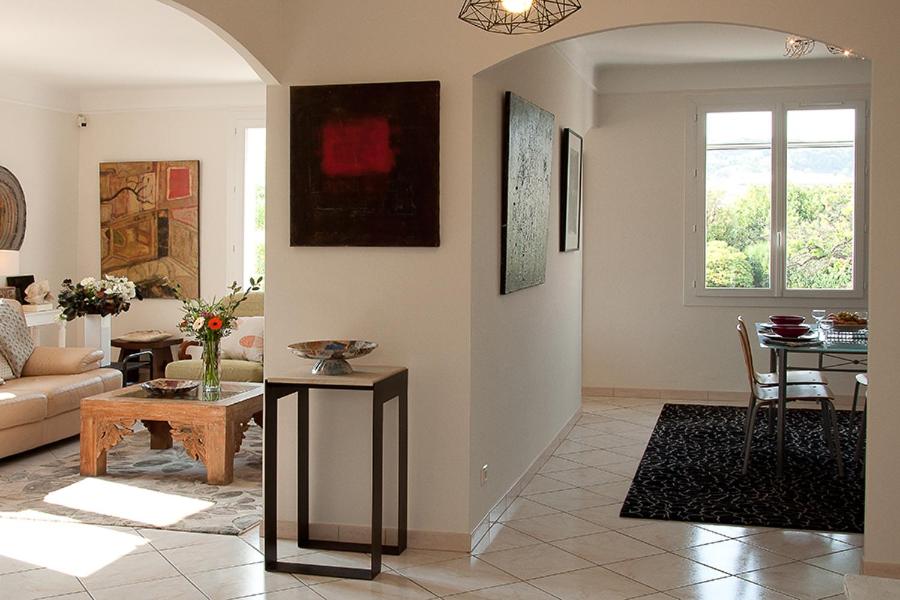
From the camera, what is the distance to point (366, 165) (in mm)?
4434

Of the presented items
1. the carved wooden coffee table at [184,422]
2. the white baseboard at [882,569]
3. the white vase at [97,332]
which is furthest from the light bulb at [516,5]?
the white vase at [97,332]

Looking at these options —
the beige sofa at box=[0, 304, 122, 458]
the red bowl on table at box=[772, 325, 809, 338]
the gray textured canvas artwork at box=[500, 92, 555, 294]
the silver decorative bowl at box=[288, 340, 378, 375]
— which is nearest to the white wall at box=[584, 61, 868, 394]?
the red bowl on table at box=[772, 325, 809, 338]

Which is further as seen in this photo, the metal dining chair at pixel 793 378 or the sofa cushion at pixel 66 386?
the sofa cushion at pixel 66 386

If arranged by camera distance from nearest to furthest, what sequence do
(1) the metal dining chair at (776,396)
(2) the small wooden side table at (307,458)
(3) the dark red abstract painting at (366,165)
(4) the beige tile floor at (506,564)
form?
(4) the beige tile floor at (506,564), (2) the small wooden side table at (307,458), (3) the dark red abstract painting at (366,165), (1) the metal dining chair at (776,396)

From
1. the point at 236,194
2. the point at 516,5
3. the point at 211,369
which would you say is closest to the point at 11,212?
the point at 236,194

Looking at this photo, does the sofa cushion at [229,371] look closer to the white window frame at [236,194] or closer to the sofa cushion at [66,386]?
the sofa cushion at [66,386]

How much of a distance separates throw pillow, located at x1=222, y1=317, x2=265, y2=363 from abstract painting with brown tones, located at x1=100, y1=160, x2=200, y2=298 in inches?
74.6

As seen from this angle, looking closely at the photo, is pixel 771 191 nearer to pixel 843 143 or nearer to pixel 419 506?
pixel 843 143

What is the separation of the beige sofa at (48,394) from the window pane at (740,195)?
493cm

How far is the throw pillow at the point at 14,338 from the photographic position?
22.1 ft

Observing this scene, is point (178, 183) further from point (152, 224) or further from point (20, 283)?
point (20, 283)

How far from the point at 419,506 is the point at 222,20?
222 cm

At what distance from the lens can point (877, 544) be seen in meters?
4.11

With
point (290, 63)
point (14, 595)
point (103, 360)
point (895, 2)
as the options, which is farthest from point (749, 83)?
point (14, 595)
